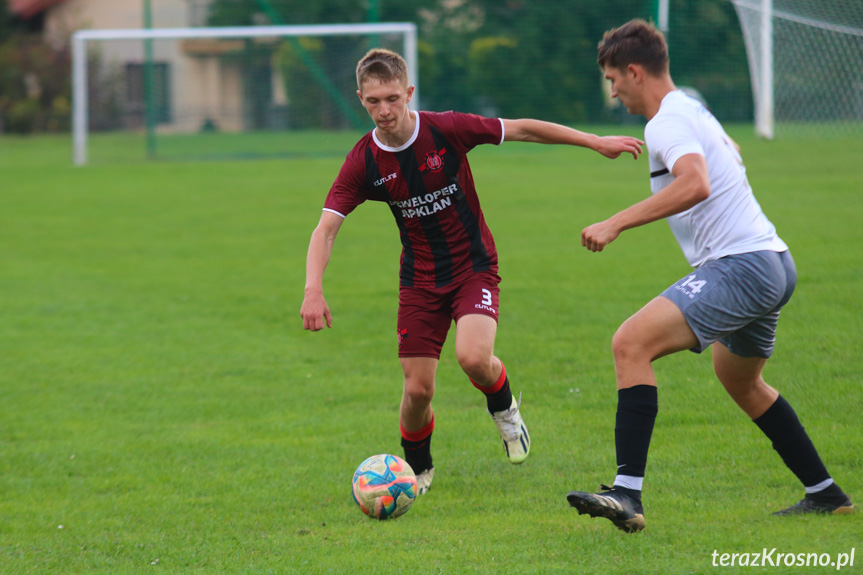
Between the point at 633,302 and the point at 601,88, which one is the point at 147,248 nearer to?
the point at 633,302

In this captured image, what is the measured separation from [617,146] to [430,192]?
100 cm

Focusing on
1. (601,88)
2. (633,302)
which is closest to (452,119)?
(633,302)

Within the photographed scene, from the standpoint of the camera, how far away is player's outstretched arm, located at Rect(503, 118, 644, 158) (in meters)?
4.46

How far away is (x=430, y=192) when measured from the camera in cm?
490

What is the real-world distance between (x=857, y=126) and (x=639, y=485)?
18981mm

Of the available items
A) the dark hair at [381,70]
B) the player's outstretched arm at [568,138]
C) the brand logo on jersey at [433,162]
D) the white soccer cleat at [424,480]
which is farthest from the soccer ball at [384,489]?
the dark hair at [381,70]

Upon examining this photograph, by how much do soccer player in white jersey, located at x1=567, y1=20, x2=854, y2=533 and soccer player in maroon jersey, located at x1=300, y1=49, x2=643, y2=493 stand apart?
649mm

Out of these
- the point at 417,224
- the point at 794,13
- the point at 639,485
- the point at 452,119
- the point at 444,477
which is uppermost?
the point at 794,13

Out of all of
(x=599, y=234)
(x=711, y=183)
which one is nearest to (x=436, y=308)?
(x=599, y=234)

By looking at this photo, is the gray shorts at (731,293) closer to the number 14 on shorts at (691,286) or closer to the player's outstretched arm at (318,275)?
the number 14 on shorts at (691,286)

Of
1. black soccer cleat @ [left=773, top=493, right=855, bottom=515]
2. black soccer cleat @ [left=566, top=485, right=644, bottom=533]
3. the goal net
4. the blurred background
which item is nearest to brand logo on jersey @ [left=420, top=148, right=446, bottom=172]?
black soccer cleat @ [left=566, top=485, right=644, bottom=533]

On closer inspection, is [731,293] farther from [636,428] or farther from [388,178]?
[388,178]

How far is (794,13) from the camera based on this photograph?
64.6 ft

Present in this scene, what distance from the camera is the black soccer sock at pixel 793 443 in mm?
4168
